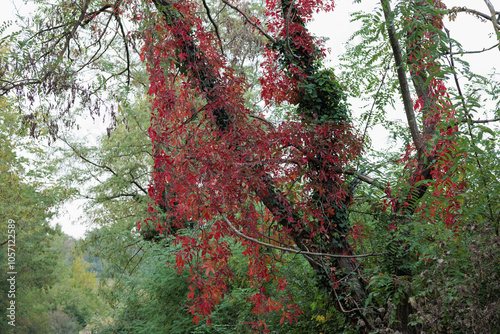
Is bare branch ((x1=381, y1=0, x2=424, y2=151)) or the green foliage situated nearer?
bare branch ((x1=381, y1=0, x2=424, y2=151))

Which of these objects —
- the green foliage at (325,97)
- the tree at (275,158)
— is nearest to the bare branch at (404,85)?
the tree at (275,158)

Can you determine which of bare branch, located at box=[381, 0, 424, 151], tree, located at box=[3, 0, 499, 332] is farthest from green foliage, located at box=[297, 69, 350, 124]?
bare branch, located at box=[381, 0, 424, 151]

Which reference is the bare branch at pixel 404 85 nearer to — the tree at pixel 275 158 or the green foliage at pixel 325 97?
the tree at pixel 275 158

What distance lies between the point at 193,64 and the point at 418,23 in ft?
7.64

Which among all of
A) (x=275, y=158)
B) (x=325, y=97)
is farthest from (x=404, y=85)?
(x=275, y=158)

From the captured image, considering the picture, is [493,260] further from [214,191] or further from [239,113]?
[239,113]

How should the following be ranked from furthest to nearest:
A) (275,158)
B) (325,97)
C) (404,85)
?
(325,97) → (275,158) → (404,85)

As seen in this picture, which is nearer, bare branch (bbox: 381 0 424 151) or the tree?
bare branch (bbox: 381 0 424 151)

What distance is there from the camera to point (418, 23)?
323 cm

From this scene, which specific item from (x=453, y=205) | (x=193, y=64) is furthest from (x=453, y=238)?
(x=193, y=64)

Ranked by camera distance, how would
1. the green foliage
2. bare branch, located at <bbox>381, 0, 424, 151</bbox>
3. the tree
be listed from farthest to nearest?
the green foliage
the tree
bare branch, located at <bbox>381, 0, 424, 151</bbox>

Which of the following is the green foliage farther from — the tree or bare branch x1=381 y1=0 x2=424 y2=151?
bare branch x1=381 y1=0 x2=424 y2=151

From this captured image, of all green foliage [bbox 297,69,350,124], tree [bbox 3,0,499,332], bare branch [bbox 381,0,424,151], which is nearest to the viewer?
bare branch [bbox 381,0,424,151]

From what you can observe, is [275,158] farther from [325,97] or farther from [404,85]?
[404,85]
